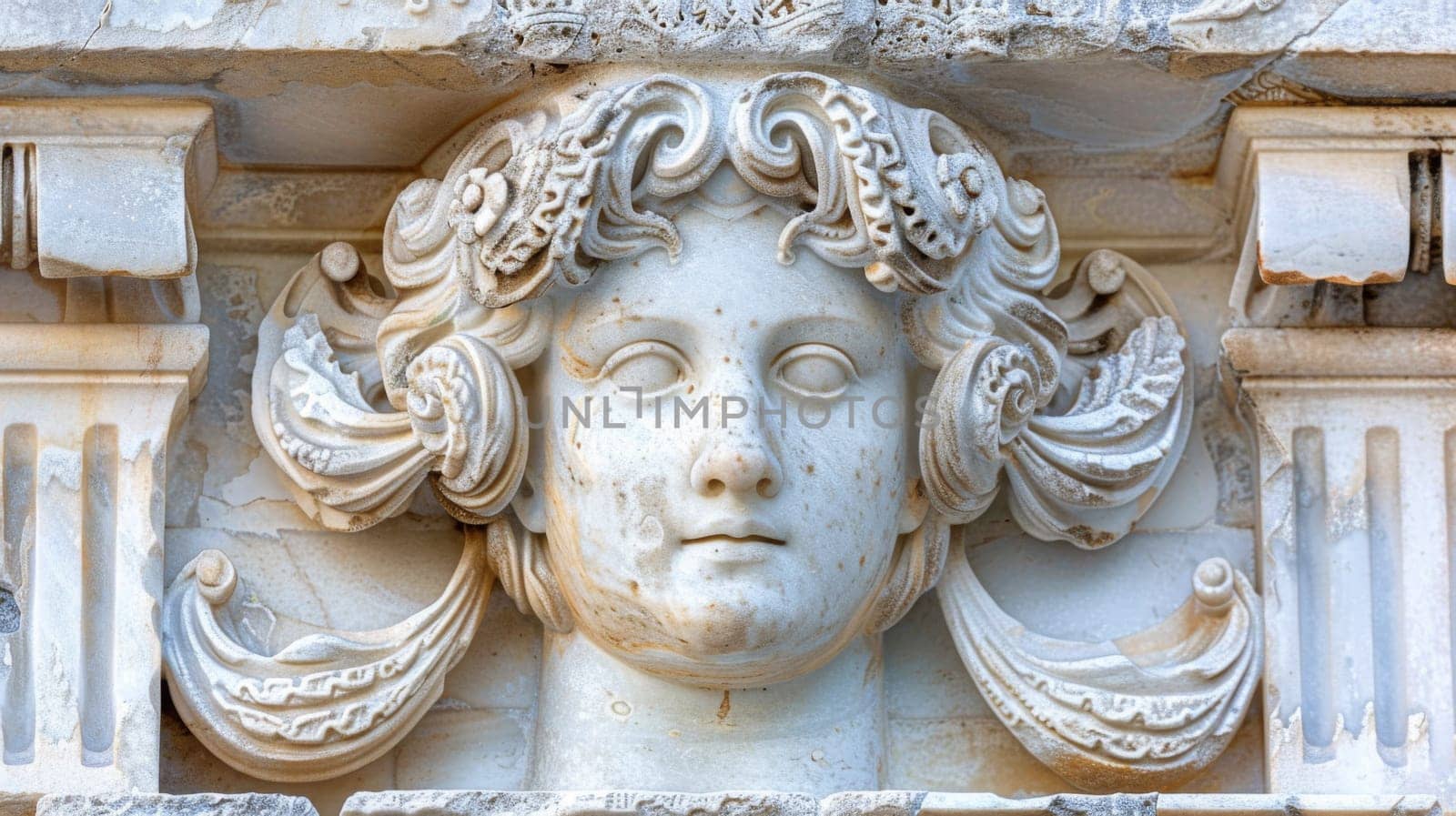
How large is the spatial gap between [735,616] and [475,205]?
68cm

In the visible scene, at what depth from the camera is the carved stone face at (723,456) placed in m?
3.88

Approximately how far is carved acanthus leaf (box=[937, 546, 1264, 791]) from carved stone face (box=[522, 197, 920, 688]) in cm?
21

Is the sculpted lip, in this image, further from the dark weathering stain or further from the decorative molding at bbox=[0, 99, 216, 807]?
the dark weathering stain

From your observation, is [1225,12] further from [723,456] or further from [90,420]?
[90,420]

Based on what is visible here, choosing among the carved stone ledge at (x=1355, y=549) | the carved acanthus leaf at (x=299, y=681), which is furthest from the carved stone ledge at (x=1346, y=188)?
the carved acanthus leaf at (x=299, y=681)

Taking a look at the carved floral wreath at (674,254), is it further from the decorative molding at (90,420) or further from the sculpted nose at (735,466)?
the sculpted nose at (735,466)

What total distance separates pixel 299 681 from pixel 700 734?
577mm

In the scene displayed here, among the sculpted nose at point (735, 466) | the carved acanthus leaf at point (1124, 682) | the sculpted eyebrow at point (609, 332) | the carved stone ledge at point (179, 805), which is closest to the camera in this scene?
the carved stone ledge at point (179, 805)

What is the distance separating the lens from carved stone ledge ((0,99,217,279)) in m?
3.97

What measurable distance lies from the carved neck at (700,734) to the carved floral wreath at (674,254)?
123 millimetres

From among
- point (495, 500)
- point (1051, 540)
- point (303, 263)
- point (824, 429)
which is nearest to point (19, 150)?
point (303, 263)

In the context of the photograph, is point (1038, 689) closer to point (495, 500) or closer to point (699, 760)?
point (699, 760)

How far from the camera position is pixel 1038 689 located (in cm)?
409

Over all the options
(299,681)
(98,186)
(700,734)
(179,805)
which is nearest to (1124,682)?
(700,734)
